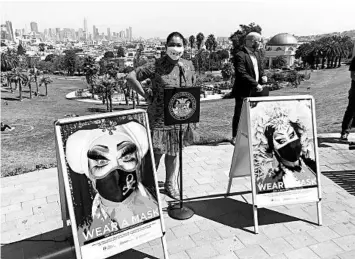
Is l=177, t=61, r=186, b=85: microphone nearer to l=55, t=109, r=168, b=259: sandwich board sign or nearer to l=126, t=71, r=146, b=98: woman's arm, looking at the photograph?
l=126, t=71, r=146, b=98: woman's arm

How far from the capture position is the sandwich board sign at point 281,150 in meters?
3.50

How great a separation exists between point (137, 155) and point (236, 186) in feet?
7.30

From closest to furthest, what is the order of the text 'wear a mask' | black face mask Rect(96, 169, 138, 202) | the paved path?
1. black face mask Rect(96, 169, 138, 202)
2. the paved path
3. the text 'wear a mask'

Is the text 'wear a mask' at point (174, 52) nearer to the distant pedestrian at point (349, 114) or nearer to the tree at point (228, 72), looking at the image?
the distant pedestrian at point (349, 114)

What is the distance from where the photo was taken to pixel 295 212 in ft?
13.0

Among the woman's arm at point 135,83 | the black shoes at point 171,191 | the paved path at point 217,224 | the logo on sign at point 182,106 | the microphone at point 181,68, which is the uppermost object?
the microphone at point 181,68

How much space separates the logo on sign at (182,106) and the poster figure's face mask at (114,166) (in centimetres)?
70

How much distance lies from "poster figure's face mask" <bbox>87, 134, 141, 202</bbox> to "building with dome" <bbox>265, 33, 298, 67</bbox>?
102m

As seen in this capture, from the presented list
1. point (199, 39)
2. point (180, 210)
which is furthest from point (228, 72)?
point (180, 210)

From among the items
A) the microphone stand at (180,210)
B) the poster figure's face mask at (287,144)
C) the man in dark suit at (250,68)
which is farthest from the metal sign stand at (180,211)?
the man in dark suit at (250,68)

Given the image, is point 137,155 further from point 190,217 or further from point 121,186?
point 190,217

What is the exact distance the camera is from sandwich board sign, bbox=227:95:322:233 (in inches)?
138

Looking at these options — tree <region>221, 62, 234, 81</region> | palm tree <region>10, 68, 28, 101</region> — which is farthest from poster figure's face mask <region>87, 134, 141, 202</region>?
tree <region>221, 62, 234, 81</region>

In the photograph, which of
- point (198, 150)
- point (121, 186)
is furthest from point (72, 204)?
point (198, 150)
